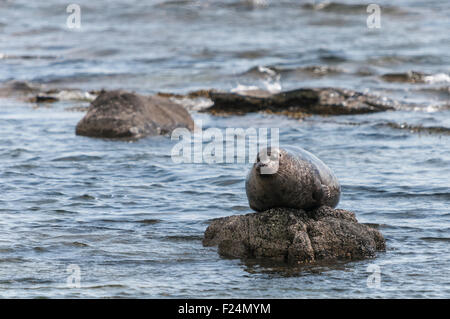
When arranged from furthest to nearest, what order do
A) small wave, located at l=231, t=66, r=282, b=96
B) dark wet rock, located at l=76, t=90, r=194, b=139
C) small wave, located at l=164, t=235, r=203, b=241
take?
small wave, located at l=231, t=66, r=282, b=96 → dark wet rock, located at l=76, t=90, r=194, b=139 → small wave, located at l=164, t=235, r=203, b=241

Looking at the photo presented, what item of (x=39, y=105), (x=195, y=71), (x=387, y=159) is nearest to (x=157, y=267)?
(x=387, y=159)

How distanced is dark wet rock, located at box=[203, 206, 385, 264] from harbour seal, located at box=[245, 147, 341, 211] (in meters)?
0.10

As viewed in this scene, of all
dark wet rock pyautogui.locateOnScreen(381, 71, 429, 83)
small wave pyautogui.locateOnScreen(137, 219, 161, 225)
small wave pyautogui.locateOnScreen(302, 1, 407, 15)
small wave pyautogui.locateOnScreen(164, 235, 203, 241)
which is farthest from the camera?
small wave pyautogui.locateOnScreen(302, 1, 407, 15)

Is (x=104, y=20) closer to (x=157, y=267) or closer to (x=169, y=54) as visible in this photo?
(x=169, y=54)

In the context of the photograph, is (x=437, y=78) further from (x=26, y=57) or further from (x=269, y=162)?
(x=269, y=162)

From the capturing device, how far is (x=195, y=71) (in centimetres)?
1922

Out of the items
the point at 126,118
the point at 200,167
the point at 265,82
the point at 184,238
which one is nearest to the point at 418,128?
the point at 200,167

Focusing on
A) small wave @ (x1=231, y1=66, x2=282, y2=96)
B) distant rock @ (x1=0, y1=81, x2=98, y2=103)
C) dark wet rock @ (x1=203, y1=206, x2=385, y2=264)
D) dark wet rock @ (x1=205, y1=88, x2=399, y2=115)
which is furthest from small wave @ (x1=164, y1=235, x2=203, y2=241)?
distant rock @ (x1=0, y1=81, x2=98, y2=103)

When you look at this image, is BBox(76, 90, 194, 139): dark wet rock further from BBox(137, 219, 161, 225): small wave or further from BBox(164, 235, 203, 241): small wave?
BBox(164, 235, 203, 241): small wave

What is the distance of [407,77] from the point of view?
58.6ft

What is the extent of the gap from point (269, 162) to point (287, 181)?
0.23 metres

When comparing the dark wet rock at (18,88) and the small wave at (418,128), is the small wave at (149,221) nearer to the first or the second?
the small wave at (418,128)

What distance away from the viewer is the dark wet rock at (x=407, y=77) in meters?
17.6

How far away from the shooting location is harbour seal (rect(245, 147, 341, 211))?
643 cm
